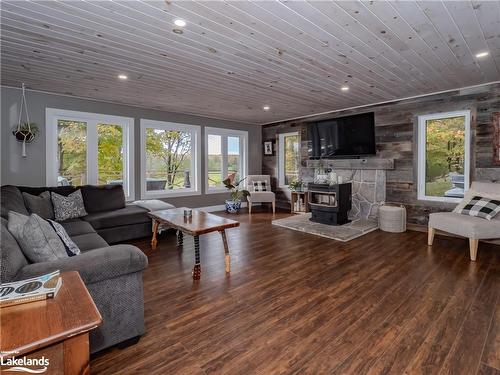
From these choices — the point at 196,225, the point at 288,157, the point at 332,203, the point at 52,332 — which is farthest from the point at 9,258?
the point at 288,157

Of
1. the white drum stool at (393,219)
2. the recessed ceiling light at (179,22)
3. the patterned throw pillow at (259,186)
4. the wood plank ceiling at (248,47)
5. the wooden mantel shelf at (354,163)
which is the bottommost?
the white drum stool at (393,219)

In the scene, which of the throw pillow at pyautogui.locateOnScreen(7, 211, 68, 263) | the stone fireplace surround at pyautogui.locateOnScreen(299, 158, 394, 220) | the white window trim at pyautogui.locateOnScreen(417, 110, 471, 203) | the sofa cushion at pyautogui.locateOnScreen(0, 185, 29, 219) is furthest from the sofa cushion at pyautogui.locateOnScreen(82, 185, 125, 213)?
the white window trim at pyautogui.locateOnScreen(417, 110, 471, 203)

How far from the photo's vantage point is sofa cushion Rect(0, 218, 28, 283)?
143 centimetres

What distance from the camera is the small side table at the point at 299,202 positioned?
6.80m

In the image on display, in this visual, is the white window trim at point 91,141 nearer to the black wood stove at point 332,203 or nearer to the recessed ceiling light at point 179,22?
the recessed ceiling light at point 179,22

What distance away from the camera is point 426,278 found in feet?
9.67

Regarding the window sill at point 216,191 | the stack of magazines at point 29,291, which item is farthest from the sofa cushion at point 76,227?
the window sill at point 216,191

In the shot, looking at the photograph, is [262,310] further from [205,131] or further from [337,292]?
[205,131]

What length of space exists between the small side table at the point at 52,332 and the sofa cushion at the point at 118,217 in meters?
3.14

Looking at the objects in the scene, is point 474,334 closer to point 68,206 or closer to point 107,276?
point 107,276

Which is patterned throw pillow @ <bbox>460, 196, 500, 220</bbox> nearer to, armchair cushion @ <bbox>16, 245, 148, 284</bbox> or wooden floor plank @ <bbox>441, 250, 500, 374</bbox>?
wooden floor plank @ <bbox>441, 250, 500, 374</bbox>

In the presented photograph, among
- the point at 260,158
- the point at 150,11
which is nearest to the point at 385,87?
the point at 150,11

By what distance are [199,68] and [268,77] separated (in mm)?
964

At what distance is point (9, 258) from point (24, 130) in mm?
3708
